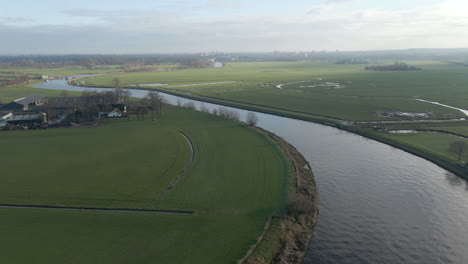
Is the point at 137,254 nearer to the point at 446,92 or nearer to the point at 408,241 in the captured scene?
the point at 408,241

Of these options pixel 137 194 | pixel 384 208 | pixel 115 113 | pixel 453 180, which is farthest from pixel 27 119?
pixel 453 180

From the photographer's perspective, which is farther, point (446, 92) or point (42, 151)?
point (446, 92)

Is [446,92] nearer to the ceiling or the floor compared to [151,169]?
nearer to the ceiling

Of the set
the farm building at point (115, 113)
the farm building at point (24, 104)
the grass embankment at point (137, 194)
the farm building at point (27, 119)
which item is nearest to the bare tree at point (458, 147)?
the grass embankment at point (137, 194)

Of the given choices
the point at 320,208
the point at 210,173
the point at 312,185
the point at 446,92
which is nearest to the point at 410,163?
the point at 312,185

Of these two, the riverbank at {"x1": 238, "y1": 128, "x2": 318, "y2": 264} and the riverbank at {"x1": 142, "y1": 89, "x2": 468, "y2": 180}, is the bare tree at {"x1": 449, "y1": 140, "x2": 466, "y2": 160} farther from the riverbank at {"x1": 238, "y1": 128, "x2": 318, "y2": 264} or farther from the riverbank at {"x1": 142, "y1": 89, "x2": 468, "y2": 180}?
the riverbank at {"x1": 238, "y1": 128, "x2": 318, "y2": 264}

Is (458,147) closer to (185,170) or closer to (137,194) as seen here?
(185,170)

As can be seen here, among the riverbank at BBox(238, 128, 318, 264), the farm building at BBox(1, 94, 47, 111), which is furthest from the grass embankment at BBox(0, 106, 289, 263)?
the farm building at BBox(1, 94, 47, 111)
